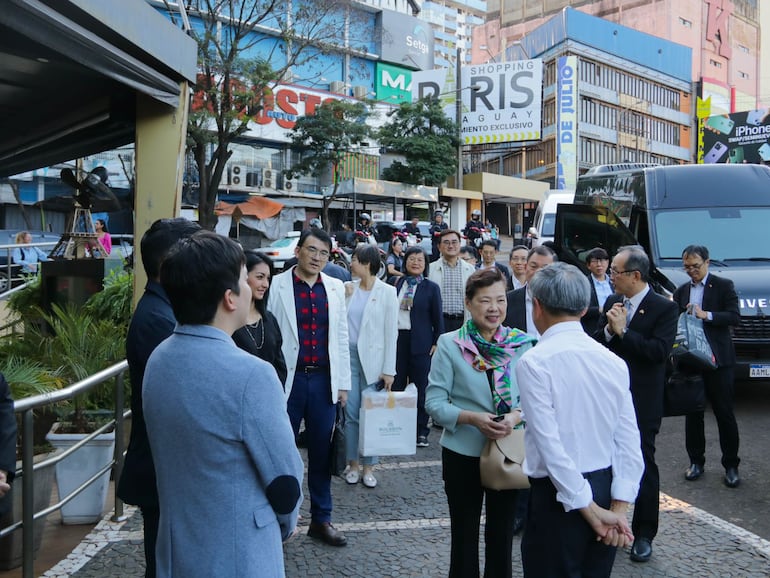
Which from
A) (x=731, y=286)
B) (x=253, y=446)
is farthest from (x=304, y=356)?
(x=731, y=286)

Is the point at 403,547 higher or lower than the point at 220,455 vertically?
lower

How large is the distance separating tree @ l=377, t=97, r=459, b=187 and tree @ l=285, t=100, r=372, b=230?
3.28 m

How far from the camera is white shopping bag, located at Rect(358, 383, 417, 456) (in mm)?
4676

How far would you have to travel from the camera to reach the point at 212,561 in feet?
6.38

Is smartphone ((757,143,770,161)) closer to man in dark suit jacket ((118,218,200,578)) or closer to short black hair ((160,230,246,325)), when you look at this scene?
man in dark suit jacket ((118,218,200,578))

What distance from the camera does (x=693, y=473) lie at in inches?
221

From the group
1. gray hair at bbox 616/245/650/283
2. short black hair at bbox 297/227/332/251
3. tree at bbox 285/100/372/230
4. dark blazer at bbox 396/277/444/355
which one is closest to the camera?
gray hair at bbox 616/245/650/283

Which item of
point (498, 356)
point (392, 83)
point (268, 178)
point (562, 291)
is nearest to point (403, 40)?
point (392, 83)

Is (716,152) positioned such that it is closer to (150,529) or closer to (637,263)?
(637,263)

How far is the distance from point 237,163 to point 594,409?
33.0 meters

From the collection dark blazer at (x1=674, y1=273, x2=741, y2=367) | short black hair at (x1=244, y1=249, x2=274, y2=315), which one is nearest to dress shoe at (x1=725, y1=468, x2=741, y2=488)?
dark blazer at (x1=674, y1=273, x2=741, y2=367)

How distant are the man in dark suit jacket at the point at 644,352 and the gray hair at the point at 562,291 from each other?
1.48 m

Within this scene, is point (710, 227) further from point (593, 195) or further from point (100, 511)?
Result: point (100, 511)

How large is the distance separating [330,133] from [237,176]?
211 inches
